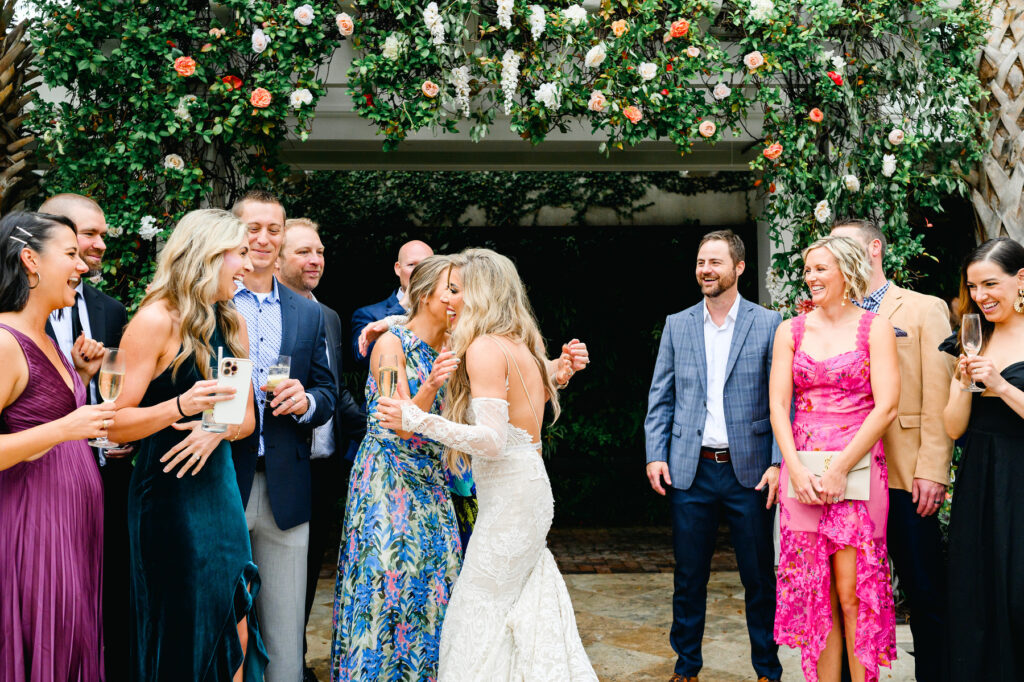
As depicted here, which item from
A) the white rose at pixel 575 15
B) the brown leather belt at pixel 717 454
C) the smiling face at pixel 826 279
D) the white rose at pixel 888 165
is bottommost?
the brown leather belt at pixel 717 454

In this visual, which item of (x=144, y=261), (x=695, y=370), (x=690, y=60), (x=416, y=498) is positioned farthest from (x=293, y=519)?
(x=690, y=60)

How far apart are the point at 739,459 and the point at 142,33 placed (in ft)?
12.7

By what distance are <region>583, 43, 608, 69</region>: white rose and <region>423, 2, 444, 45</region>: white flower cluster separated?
2.73 feet

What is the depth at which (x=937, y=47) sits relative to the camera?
5.19 m

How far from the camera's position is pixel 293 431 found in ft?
11.1

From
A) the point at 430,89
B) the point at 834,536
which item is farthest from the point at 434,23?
the point at 834,536

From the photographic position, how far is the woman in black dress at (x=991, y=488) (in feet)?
10.1

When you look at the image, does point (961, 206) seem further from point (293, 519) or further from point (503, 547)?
point (293, 519)

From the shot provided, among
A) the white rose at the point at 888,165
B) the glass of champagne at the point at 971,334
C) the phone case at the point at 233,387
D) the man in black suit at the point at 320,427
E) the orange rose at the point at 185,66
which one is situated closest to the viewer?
the phone case at the point at 233,387

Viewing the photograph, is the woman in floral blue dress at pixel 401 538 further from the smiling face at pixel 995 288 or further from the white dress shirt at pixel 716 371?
the smiling face at pixel 995 288

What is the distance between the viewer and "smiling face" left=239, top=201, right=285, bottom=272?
3484mm

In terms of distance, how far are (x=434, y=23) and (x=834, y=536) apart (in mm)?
3318

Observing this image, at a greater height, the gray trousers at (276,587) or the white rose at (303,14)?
the white rose at (303,14)

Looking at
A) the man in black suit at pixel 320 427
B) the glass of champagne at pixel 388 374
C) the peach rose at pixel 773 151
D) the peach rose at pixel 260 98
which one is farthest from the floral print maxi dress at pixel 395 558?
the peach rose at pixel 773 151
